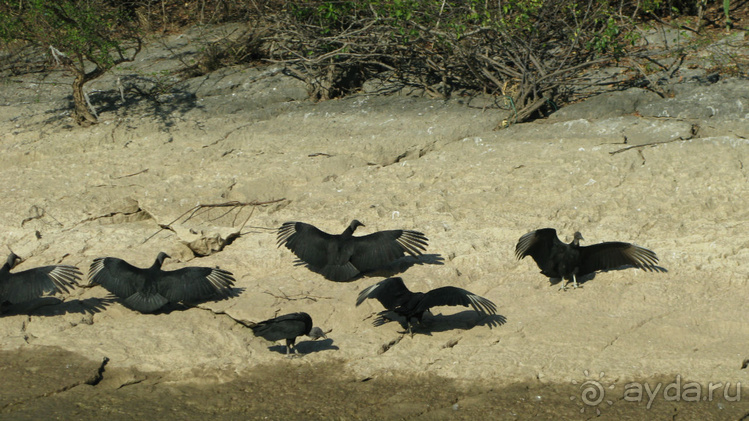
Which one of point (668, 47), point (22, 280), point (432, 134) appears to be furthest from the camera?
point (668, 47)

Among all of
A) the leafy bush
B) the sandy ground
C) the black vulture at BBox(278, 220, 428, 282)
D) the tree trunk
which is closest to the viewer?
the sandy ground

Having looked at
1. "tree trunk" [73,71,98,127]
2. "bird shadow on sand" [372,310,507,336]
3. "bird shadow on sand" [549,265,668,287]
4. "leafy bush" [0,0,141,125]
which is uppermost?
"leafy bush" [0,0,141,125]

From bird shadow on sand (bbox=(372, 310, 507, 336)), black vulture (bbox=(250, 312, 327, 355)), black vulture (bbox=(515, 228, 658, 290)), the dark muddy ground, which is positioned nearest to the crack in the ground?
the dark muddy ground

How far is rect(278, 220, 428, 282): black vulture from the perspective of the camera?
7191 mm

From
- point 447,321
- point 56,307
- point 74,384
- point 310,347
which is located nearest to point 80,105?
point 56,307

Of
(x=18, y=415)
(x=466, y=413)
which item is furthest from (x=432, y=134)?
(x=18, y=415)

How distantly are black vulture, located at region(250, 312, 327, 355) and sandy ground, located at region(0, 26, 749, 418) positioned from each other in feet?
0.63

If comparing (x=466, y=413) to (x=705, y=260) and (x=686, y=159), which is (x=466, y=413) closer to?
(x=705, y=260)

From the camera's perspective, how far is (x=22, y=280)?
22.2 ft

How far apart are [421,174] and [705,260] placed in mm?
3149

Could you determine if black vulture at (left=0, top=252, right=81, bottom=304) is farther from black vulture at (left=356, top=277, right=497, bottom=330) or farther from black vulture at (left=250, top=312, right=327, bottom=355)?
black vulture at (left=356, top=277, right=497, bottom=330)

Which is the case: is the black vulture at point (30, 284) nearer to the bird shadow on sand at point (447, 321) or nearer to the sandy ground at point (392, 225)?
the sandy ground at point (392, 225)

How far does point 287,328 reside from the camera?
239 inches

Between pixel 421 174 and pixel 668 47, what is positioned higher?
pixel 668 47
